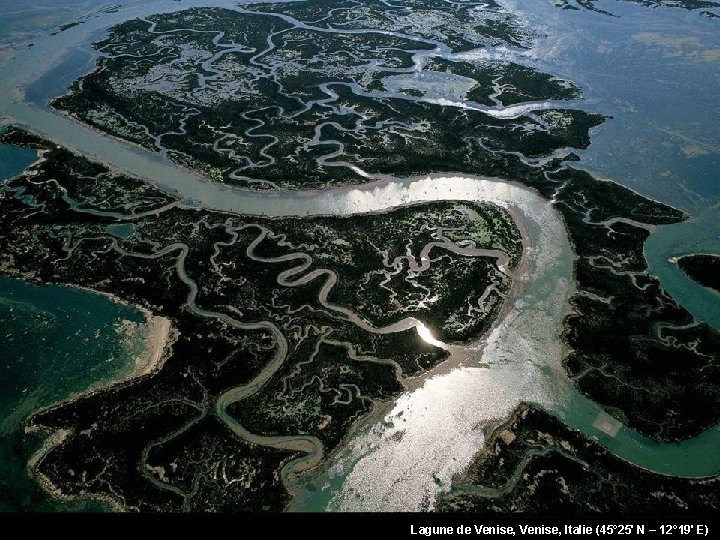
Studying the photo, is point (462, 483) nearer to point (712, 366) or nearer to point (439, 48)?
point (712, 366)

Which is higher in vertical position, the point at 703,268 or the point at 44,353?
the point at 703,268

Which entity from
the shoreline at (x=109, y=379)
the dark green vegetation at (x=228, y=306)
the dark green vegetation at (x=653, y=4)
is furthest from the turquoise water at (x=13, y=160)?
the dark green vegetation at (x=653, y=4)

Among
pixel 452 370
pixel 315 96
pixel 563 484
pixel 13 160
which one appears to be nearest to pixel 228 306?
pixel 452 370

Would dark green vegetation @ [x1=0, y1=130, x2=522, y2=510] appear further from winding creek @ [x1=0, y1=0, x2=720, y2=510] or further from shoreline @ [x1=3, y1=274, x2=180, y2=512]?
winding creek @ [x1=0, y1=0, x2=720, y2=510]

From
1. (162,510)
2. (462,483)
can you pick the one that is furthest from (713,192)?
(162,510)

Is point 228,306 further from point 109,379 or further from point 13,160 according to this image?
point 13,160

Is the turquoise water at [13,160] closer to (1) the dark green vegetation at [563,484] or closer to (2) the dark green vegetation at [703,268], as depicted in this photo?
(1) the dark green vegetation at [563,484]

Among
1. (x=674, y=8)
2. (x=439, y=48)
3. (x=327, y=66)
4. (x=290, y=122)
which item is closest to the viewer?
(x=290, y=122)
